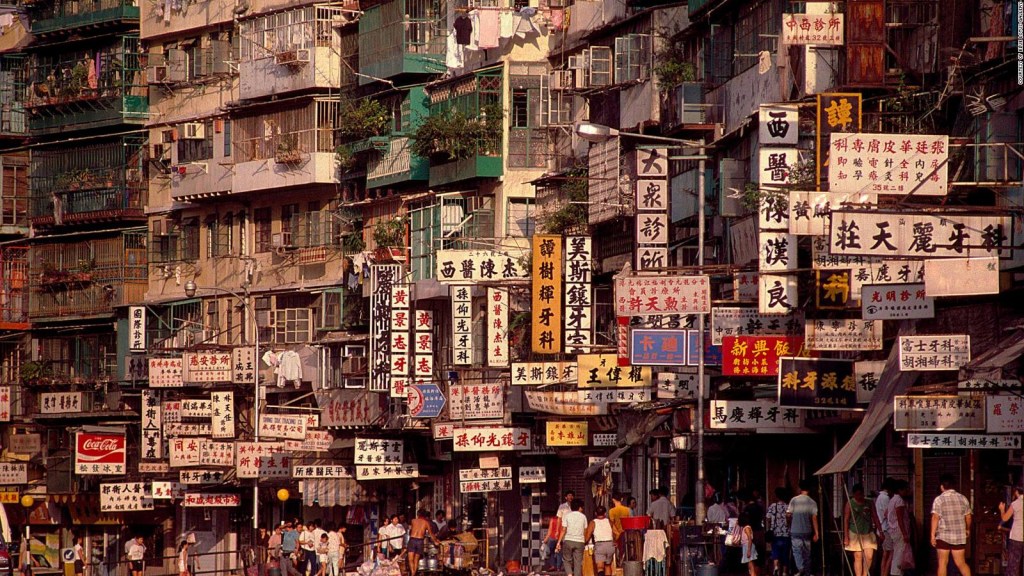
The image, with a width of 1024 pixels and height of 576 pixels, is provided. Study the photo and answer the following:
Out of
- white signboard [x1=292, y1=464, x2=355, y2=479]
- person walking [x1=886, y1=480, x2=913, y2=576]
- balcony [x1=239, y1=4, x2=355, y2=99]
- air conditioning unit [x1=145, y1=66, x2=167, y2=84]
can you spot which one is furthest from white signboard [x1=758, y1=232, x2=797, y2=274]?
air conditioning unit [x1=145, y1=66, x2=167, y2=84]

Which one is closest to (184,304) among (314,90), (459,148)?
(314,90)

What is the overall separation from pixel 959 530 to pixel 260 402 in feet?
125

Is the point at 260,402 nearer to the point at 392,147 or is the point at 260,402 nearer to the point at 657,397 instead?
the point at 392,147

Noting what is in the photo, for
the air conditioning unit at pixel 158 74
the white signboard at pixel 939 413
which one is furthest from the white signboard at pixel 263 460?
the white signboard at pixel 939 413

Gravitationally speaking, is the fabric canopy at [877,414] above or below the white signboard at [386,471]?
above

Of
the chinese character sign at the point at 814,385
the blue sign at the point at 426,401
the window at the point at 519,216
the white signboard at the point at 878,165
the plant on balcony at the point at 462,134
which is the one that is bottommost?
the blue sign at the point at 426,401

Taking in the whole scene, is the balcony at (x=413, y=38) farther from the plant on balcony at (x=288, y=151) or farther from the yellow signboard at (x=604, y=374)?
the yellow signboard at (x=604, y=374)

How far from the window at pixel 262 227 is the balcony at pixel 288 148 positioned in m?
1.40

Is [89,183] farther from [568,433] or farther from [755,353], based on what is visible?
[755,353]

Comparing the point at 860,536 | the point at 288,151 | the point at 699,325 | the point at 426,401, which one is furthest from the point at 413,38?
the point at 860,536

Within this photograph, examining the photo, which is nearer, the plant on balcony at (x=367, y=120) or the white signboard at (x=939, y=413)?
the white signboard at (x=939, y=413)

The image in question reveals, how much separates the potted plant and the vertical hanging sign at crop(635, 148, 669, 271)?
17400 millimetres

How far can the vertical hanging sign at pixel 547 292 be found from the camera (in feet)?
162

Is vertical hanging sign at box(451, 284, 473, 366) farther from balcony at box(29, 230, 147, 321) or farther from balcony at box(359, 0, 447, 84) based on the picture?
balcony at box(29, 230, 147, 321)
